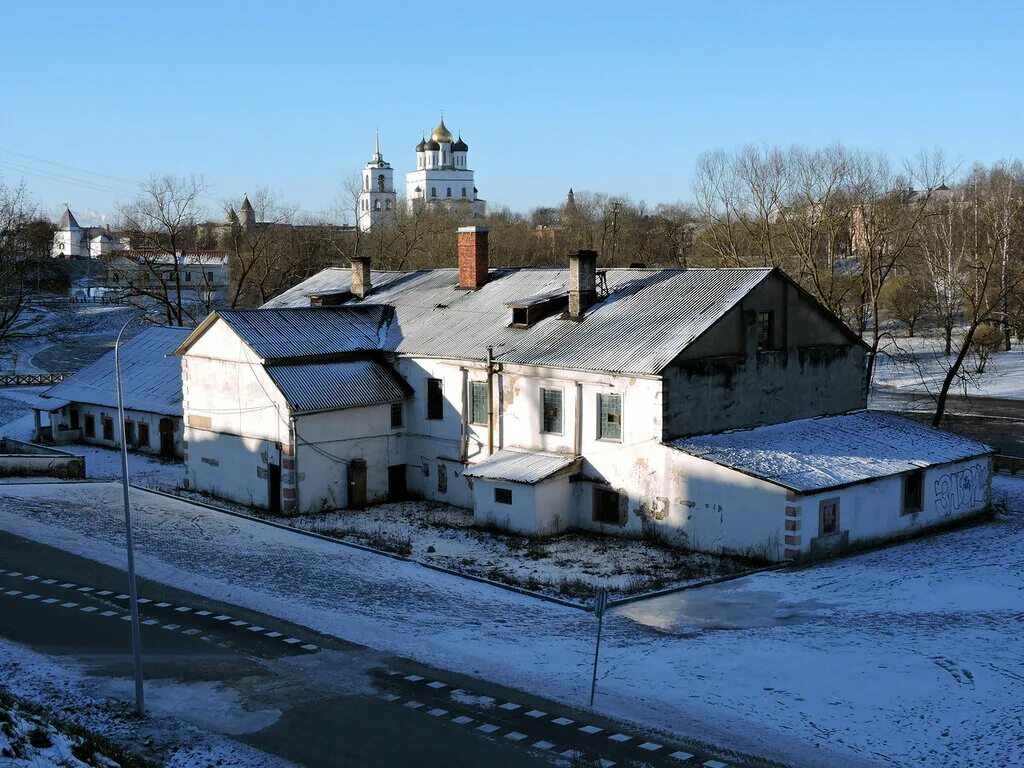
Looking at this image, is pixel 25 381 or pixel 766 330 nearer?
pixel 766 330

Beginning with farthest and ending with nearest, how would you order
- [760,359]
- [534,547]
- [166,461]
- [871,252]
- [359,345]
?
[871,252], [166,461], [359,345], [760,359], [534,547]

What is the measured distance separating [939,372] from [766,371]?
38.2 m

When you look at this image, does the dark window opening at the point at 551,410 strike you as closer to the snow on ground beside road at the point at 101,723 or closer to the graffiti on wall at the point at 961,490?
the graffiti on wall at the point at 961,490

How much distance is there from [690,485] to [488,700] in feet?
41.3

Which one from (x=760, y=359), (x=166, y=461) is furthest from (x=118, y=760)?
(x=166, y=461)

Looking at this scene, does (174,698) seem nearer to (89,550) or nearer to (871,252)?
(89,550)

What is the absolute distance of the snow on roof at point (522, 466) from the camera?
1230 inches

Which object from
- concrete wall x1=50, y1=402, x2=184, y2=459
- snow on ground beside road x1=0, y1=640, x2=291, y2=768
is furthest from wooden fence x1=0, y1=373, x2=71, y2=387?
snow on ground beside road x1=0, y1=640, x2=291, y2=768

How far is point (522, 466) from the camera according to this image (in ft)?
105

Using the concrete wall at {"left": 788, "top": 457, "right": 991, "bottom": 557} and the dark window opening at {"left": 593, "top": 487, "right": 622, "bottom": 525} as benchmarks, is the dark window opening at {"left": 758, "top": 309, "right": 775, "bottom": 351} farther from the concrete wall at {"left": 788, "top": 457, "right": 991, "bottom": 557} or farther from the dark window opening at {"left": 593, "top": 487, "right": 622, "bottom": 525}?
the dark window opening at {"left": 593, "top": 487, "right": 622, "bottom": 525}

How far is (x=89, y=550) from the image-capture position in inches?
1134

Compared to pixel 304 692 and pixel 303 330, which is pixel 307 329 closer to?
pixel 303 330

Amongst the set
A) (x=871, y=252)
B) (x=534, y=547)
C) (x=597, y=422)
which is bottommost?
(x=534, y=547)

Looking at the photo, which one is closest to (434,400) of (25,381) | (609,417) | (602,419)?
(602,419)
